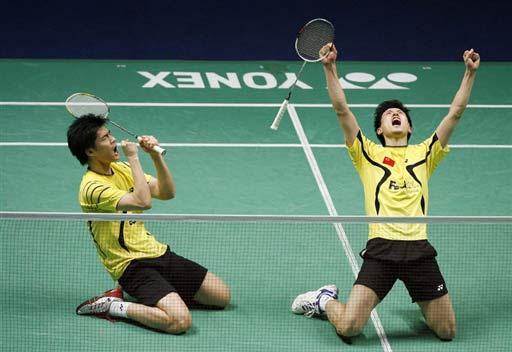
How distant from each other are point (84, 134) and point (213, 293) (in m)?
1.43

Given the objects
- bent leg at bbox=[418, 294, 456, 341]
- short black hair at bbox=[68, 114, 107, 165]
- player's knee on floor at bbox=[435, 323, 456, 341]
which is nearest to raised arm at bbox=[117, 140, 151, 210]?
short black hair at bbox=[68, 114, 107, 165]

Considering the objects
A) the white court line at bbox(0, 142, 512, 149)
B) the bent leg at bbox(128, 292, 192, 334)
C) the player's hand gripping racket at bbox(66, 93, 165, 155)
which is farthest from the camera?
the white court line at bbox(0, 142, 512, 149)

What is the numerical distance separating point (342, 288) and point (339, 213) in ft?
5.99

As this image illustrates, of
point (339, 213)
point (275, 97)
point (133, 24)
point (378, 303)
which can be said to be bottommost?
point (378, 303)

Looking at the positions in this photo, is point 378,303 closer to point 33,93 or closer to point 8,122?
point 8,122

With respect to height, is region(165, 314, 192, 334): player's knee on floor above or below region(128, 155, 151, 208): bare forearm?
below

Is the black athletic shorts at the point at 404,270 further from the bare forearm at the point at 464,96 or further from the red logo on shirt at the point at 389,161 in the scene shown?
the bare forearm at the point at 464,96

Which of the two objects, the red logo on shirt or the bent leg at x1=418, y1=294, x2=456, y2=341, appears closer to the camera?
the bent leg at x1=418, y1=294, x2=456, y2=341

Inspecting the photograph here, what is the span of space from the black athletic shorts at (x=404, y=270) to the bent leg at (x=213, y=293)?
3.14ft

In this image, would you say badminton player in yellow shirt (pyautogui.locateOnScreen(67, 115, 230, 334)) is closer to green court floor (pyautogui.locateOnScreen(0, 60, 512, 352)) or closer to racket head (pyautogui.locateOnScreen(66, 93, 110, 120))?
green court floor (pyautogui.locateOnScreen(0, 60, 512, 352))

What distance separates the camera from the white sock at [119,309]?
698 cm

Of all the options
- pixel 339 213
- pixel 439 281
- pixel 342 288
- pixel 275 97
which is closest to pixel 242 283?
pixel 342 288

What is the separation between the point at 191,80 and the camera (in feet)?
42.0

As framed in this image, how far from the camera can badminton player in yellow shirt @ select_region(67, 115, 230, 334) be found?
6918 mm
